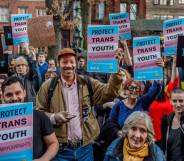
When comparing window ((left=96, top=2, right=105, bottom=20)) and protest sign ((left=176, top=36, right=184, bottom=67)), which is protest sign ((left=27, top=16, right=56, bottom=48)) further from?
window ((left=96, top=2, right=105, bottom=20))

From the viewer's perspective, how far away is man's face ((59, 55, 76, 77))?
542 centimetres

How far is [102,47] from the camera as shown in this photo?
21.9 ft

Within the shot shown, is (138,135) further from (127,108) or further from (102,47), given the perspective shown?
(102,47)

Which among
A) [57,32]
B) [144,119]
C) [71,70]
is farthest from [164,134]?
[57,32]

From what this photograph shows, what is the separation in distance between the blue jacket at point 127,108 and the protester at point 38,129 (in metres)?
2.00

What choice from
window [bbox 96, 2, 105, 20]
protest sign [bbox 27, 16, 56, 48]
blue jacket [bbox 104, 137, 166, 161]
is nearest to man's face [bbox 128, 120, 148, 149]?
blue jacket [bbox 104, 137, 166, 161]

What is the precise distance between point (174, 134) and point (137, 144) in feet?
2.65

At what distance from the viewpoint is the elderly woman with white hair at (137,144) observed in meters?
4.71

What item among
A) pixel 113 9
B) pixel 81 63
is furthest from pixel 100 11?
pixel 81 63

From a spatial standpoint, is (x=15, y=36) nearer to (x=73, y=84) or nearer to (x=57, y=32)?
(x=73, y=84)

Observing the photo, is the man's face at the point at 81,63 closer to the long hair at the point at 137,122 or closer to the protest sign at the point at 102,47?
the protest sign at the point at 102,47

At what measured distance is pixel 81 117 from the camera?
18.0ft

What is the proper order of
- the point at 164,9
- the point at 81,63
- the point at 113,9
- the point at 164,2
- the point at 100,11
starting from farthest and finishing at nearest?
the point at 164,2 → the point at 164,9 → the point at 113,9 → the point at 100,11 → the point at 81,63

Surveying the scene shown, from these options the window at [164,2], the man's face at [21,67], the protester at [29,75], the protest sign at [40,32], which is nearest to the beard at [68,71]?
the protester at [29,75]
